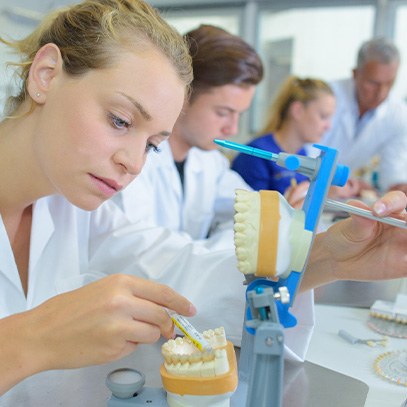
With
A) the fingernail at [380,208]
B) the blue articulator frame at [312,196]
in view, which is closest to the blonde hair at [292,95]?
the fingernail at [380,208]

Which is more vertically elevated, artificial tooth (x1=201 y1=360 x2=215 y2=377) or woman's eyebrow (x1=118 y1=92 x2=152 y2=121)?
woman's eyebrow (x1=118 y1=92 x2=152 y2=121)

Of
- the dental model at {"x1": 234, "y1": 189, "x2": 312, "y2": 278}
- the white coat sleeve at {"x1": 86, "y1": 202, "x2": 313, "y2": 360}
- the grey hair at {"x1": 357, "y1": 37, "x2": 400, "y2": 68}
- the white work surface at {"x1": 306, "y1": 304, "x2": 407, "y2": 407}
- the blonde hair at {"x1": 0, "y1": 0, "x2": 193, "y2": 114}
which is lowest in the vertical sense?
the white work surface at {"x1": 306, "y1": 304, "x2": 407, "y2": 407}

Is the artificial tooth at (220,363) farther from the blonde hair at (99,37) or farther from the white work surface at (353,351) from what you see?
the blonde hair at (99,37)

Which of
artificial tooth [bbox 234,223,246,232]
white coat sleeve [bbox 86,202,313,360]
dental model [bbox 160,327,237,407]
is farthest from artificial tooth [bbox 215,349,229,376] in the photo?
white coat sleeve [bbox 86,202,313,360]

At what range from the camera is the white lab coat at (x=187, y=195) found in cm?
141

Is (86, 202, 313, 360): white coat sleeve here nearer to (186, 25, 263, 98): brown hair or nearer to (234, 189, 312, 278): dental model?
(234, 189, 312, 278): dental model

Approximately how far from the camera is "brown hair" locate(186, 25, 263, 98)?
1.50 meters

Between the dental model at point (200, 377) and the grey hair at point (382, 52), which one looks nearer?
the dental model at point (200, 377)

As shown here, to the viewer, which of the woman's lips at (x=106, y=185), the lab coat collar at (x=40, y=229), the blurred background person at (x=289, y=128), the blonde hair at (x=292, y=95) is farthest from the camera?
the blonde hair at (x=292, y=95)

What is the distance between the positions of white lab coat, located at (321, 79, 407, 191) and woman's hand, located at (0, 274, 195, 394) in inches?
101

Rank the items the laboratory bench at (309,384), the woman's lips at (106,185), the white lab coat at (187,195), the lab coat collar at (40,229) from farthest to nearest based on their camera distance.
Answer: the white lab coat at (187,195)
the lab coat collar at (40,229)
the woman's lips at (106,185)
the laboratory bench at (309,384)

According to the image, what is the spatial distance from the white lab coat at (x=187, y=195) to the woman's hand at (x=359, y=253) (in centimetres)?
48

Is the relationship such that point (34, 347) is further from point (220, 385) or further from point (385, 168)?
point (385, 168)

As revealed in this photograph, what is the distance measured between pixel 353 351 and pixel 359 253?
0.56ft
